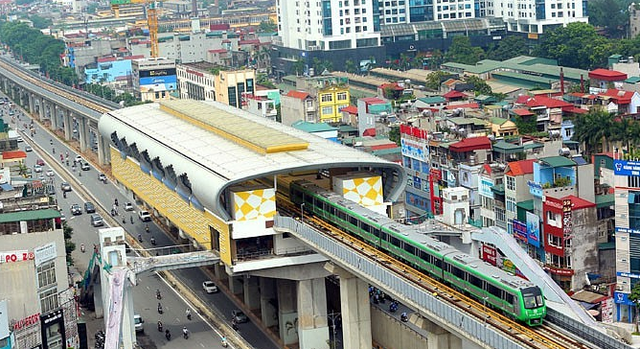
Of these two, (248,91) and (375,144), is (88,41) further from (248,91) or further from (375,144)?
(375,144)

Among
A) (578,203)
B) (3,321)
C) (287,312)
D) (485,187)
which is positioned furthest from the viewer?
(485,187)

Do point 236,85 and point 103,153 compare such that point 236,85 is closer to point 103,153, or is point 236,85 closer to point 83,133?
point 83,133

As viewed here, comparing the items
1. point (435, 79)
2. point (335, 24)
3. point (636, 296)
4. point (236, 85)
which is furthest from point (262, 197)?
point (335, 24)

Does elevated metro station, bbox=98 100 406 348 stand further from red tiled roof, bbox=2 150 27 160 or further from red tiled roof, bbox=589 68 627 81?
red tiled roof, bbox=589 68 627 81

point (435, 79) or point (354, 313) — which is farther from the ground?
point (435, 79)

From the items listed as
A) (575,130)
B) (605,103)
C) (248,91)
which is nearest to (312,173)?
(575,130)

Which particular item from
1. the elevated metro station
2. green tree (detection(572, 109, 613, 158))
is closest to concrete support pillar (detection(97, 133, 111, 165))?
the elevated metro station

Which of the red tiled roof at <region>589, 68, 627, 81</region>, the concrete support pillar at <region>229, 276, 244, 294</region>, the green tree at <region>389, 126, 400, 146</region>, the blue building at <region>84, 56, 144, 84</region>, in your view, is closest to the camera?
the concrete support pillar at <region>229, 276, 244, 294</region>

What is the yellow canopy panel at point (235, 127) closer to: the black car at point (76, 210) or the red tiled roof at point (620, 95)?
the black car at point (76, 210)
